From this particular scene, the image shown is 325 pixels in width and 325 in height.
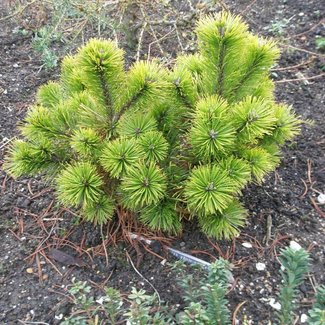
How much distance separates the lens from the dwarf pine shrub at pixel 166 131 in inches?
66.2

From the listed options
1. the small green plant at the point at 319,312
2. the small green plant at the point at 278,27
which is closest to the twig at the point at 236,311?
the small green plant at the point at 319,312

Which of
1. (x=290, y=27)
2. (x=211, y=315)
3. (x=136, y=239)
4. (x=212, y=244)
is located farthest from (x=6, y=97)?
(x=211, y=315)

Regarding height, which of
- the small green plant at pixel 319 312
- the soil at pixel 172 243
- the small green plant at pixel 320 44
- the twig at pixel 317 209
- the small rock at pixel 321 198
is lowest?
the soil at pixel 172 243

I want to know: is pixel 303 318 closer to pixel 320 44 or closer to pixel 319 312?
pixel 319 312

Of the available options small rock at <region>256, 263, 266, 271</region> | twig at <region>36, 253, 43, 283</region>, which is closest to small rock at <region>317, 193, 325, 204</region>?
small rock at <region>256, 263, 266, 271</region>

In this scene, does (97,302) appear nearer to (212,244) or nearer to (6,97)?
(212,244)

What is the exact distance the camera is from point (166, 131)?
186 cm

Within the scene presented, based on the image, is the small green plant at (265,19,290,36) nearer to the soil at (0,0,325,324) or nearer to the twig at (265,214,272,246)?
the soil at (0,0,325,324)

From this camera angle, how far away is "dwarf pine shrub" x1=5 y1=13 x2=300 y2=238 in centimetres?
168

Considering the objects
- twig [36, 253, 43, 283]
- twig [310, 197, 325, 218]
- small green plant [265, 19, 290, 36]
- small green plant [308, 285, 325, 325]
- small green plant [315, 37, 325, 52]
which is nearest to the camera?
small green plant [308, 285, 325, 325]

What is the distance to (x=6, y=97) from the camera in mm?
3244

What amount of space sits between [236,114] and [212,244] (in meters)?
0.67

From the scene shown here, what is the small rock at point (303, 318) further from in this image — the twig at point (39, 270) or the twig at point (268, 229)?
the twig at point (39, 270)

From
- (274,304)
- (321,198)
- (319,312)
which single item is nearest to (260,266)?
(274,304)
